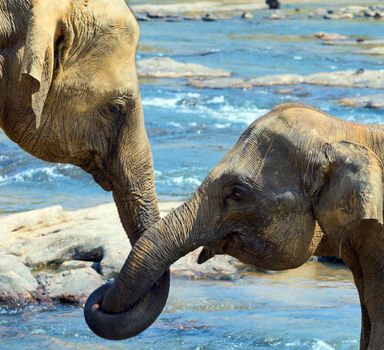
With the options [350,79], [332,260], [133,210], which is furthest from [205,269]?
[350,79]

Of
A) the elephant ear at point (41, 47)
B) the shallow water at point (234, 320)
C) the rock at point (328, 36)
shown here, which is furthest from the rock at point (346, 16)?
the elephant ear at point (41, 47)

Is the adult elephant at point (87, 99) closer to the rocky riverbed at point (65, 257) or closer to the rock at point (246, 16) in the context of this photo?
the rocky riverbed at point (65, 257)

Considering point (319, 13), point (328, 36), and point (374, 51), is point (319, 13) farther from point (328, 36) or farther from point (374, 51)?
point (374, 51)

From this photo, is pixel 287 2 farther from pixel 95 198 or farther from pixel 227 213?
pixel 227 213

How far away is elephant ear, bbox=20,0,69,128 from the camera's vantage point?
6.27 meters

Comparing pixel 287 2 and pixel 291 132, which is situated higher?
pixel 291 132

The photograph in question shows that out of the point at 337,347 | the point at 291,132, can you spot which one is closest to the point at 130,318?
the point at 291,132

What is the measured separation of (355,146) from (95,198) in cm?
1034

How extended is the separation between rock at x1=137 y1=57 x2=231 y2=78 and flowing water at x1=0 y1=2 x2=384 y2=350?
799 millimetres

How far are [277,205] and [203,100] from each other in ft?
65.3

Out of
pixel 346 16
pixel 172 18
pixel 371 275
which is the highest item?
pixel 371 275

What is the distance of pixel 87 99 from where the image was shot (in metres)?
6.99

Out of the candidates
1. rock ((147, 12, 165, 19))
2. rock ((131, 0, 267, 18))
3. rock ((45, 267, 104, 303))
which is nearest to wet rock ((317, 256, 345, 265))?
rock ((45, 267, 104, 303))

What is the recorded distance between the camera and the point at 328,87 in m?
27.4
